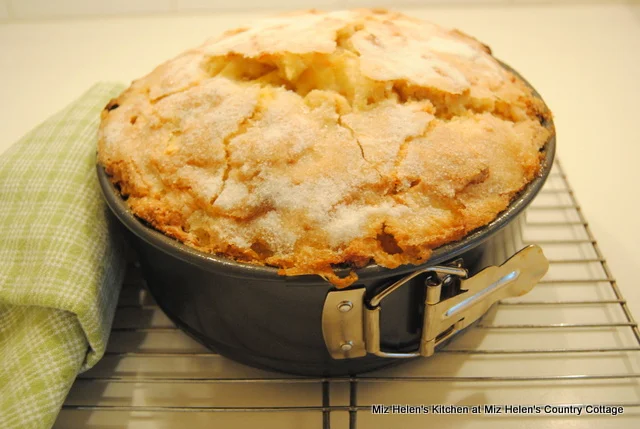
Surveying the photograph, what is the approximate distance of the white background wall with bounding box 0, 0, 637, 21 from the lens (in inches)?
86.0

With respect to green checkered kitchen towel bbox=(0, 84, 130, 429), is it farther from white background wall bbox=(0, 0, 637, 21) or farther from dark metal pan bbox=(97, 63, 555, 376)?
white background wall bbox=(0, 0, 637, 21)

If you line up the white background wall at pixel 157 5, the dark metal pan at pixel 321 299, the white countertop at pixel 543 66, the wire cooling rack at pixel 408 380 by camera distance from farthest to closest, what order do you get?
the white background wall at pixel 157 5 → the white countertop at pixel 543 66 → the wire cooling rack at pixel 408 380 → the dark metal pan at pixel 321 299

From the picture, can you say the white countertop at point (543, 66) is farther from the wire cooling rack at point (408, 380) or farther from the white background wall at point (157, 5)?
the wire cooling rack at point (408, 380)

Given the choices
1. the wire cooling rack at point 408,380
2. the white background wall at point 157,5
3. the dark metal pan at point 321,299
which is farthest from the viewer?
the white background wall at point 157,5

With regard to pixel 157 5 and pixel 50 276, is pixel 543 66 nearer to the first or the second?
pixel 157 5

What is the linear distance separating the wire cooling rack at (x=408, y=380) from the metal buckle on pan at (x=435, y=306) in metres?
0.09

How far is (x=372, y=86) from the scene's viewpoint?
100cm

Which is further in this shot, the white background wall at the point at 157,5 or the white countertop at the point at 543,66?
the white background wall at the point at 157,5

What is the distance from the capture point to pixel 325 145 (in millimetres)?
916

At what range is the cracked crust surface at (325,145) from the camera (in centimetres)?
85

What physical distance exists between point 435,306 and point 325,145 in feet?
1.03

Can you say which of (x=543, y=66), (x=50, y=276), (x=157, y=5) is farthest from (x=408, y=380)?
(x=157, y=5)

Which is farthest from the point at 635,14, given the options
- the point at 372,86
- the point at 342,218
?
the point at 342,218

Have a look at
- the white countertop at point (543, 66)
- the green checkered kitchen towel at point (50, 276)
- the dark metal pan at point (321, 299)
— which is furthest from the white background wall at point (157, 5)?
the dark metal pan at point (321, 299)
